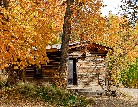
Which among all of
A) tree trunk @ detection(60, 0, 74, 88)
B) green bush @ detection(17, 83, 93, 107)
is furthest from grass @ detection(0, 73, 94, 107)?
tree trunk @ detection(60, 0, 74, 88)

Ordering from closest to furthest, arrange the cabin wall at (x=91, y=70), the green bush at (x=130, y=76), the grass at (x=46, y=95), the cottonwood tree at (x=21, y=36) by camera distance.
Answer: the cottonwood tree at (x=21, y=36) < the grass at (x=46, y=95) < the cabin wall at (x=91, y=70) < the green bush at (x=130, y=76)

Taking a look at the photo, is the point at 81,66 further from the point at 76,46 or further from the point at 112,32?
the point at 112,32

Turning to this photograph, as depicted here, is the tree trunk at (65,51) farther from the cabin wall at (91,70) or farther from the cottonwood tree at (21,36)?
the cabin wall at (91,70)

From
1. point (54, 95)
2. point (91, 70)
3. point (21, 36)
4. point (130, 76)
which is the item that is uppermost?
point (21, 36)

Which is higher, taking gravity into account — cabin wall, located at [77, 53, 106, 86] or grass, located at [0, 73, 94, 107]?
cabin wall, located at [77, 53, 106, 86]

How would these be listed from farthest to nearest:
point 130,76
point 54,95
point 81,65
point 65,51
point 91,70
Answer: point 130,76, point 91,70, point 81,65, point 65,51, point 54,95

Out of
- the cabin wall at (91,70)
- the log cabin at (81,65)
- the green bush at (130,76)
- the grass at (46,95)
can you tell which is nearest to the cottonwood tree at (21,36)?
the grass at (46,95)

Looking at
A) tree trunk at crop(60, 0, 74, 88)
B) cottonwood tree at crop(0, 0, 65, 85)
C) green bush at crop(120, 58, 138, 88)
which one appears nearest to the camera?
cottonwood tree at crop(0, 0, 65, 85)

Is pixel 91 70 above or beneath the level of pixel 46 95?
above

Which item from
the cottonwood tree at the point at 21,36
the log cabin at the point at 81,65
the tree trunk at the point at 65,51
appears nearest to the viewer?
the cottonwood tree at the point at 21,36

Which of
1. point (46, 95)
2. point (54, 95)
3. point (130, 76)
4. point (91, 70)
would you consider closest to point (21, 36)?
point (46, 95)

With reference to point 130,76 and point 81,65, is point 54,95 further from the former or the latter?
point 130,76

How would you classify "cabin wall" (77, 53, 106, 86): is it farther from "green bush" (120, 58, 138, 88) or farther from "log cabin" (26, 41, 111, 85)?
"green bush" (120, 58, 138, 88)

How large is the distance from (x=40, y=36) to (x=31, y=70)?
29.4 feet
